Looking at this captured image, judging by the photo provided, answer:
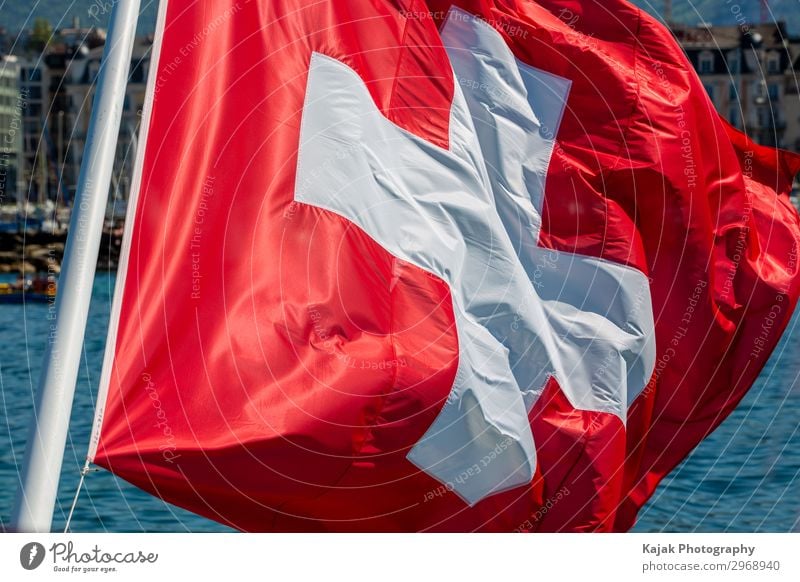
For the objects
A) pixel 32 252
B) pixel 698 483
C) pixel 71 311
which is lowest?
pixel 32 252

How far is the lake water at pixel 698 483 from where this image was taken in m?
11.1

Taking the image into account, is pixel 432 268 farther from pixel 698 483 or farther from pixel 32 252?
pixel 32 252

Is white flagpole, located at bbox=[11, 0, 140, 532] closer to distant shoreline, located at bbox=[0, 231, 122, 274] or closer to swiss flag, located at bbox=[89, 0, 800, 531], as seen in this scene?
swiss flag, located at bbox=[89, 0, 800, 531]

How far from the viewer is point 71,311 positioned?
4.20 meters

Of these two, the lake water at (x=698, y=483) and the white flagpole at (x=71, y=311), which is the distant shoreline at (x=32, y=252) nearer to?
the lake water at (x=698, y=483)

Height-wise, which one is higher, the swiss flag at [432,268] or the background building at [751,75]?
the swiss flag at [432,268]

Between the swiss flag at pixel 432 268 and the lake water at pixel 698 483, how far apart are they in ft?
9.08

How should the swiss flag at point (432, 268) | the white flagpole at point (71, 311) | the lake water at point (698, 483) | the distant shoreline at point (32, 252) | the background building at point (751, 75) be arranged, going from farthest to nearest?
the background building at point (751, 75), the distant shoreline at point (32, 252), the lake water at point (698, 483), the swiss flag at point (432, 268), the white flagpole at point (71, 311)

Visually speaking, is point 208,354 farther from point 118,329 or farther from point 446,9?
point 446,9

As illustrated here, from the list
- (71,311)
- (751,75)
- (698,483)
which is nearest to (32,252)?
(751,75)

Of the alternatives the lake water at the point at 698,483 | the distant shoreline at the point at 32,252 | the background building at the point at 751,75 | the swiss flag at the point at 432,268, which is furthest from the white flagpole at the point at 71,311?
the background building at the point at 751,75

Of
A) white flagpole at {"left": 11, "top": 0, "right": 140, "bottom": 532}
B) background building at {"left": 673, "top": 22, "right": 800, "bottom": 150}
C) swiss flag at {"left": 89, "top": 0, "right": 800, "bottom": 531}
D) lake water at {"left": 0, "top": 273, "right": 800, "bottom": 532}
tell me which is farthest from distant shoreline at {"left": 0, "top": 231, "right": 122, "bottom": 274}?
white flagpole at {"left": 11, "top": 0, "right": 140, "bottom": 532}

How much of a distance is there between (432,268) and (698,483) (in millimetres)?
7634
